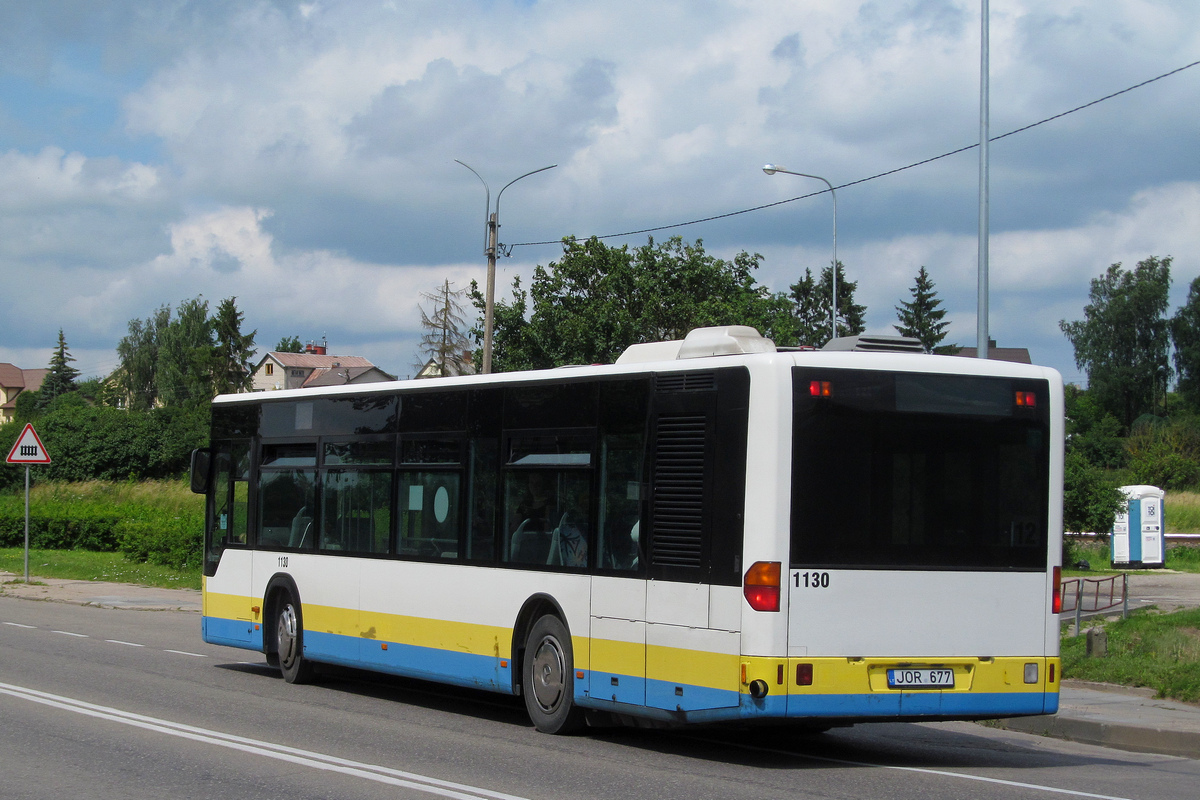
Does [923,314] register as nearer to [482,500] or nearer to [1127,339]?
[1127,339]

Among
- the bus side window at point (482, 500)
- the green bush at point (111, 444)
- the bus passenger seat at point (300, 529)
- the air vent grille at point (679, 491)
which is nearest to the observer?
the air vent grille at point (679, 491)

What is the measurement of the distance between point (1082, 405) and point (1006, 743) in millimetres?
101790

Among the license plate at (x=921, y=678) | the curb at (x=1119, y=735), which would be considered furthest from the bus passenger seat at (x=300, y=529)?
the curb at (x=1119, y=735)

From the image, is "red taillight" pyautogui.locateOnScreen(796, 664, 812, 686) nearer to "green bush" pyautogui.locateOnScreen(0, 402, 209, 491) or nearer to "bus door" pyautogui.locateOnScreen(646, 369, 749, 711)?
"bus door" pyautogui.locateOnScreen(646, 369, 749, 711)

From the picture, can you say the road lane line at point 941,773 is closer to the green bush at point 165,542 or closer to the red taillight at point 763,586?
the red taillight at point 763,586

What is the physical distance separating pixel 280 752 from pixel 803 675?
3.57 meters

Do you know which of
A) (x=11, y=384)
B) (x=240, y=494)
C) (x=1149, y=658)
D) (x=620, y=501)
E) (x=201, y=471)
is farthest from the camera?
(x=11, y=384)

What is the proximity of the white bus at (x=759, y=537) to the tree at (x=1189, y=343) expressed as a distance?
328 ft

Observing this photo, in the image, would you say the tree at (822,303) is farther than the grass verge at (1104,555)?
Yes

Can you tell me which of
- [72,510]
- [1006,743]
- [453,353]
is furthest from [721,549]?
[453,353]

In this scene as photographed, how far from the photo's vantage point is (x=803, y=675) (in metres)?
8.49

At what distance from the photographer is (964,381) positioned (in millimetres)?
9250

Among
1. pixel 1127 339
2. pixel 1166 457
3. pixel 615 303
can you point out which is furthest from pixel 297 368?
pixel 615 303

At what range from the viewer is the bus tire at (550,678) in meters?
10.1
